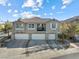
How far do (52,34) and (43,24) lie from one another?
3812 mm

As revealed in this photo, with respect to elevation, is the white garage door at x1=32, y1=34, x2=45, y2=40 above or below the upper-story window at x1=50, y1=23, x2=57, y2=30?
below

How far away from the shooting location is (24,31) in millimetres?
44938

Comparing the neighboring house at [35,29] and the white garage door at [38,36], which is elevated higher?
the neighboring house at [35,29]

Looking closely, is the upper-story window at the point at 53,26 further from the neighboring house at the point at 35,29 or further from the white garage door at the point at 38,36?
the white garage door at the point at 38,36

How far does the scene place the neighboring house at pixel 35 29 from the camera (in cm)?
4444

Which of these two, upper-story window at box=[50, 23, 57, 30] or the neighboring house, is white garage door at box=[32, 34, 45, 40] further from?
upper-story window at box=[50, 23, 57, 30]

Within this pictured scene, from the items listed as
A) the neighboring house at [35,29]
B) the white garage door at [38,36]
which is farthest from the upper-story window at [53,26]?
the white garage door at [38,36]

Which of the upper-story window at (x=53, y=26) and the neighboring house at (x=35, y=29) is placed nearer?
the neighboring house at (x=35, y=29)

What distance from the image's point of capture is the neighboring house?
→ 4444 cm

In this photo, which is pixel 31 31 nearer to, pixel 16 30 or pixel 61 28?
pixel 16 30

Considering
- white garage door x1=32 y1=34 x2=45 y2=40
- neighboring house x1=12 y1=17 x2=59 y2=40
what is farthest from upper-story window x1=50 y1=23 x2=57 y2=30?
white garage door x1=32 y1=34 x2=45 y2=40

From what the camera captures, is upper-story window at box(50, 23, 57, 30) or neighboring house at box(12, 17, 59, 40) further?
upper-story window at box(50, 23, 57, 30)

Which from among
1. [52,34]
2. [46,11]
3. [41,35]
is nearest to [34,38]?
[41,35]

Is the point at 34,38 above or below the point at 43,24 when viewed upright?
below
